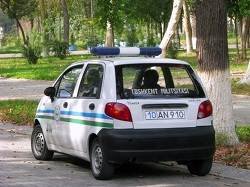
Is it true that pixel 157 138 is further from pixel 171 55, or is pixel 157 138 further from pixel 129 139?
pixel 171 55

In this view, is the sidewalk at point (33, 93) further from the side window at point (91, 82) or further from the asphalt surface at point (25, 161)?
the side window at point (91, 82)

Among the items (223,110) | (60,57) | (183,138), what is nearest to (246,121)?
(223,110)

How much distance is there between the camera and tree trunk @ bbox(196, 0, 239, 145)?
11609 millimetres

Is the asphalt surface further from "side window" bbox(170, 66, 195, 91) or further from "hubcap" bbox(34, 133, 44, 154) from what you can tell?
"side window" bbox(170, 66, 195, 91)

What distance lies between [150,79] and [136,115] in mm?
717

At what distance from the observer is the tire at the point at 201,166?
9727 millimetres

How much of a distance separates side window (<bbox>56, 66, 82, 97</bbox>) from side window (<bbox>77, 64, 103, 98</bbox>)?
10.7 inches

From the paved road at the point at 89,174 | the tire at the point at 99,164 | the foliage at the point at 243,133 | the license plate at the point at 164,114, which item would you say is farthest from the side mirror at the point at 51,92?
the foliage at the point at 243,133

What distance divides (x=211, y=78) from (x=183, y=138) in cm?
254

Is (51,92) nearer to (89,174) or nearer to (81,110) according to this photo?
(81,110)

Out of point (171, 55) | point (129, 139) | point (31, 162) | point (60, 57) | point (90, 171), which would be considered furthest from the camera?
point (60, 57)

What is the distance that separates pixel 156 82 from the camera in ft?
A: 31.8

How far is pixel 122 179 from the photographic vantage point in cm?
962

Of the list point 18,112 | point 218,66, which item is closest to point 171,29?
point 18,112
